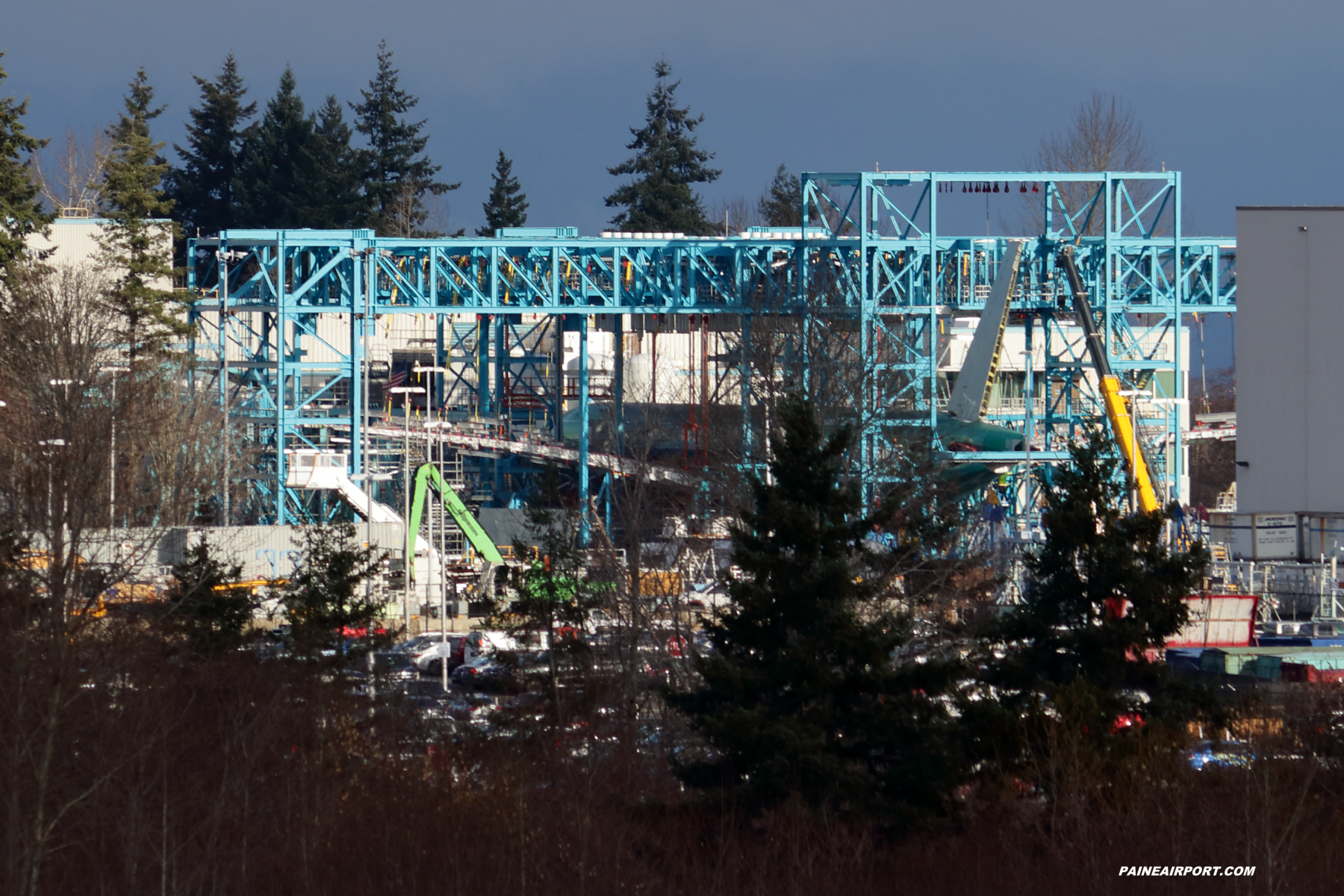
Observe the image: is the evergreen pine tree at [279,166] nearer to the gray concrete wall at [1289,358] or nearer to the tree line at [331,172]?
the tree line at [331,172]

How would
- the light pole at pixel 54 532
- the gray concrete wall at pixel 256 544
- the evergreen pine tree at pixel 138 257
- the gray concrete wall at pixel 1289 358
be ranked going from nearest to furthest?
1. the light pole at pixel 54 532
2. the gray concrete wall at pixel 256 544
3. the gray concrete wall at pixel 1289 358
4. the evergreen pine tree at pixel 138 257

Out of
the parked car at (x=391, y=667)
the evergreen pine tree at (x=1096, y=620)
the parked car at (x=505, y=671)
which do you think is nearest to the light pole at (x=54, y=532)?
the parked car at (x=391, y=667)

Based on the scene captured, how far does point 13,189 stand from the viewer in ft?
178

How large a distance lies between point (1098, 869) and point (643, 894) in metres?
6.76

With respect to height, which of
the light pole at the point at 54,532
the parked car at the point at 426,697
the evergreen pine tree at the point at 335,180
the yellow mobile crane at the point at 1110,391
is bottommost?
the parked car at the point at 426,697

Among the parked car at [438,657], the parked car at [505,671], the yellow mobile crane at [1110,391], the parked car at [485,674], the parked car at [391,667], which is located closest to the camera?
the parked car at [391,667]

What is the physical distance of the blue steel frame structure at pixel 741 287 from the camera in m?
63.3

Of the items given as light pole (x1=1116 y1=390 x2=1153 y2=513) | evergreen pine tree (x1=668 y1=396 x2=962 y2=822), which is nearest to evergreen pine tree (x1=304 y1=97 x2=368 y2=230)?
light pole (x1=1116 y1=390 x2=1153 y2=513)

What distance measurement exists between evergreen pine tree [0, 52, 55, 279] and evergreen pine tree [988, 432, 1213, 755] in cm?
4084

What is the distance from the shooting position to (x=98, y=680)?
28.2 m

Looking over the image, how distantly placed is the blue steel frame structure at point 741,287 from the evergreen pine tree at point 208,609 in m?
25.2

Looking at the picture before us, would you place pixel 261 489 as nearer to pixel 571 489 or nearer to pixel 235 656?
pixel 571 489

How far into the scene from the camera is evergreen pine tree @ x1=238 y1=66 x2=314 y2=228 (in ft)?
300

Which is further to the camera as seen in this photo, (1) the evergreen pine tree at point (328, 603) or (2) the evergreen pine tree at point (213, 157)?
(2) the evergreen pine tree at point (213, 157)
